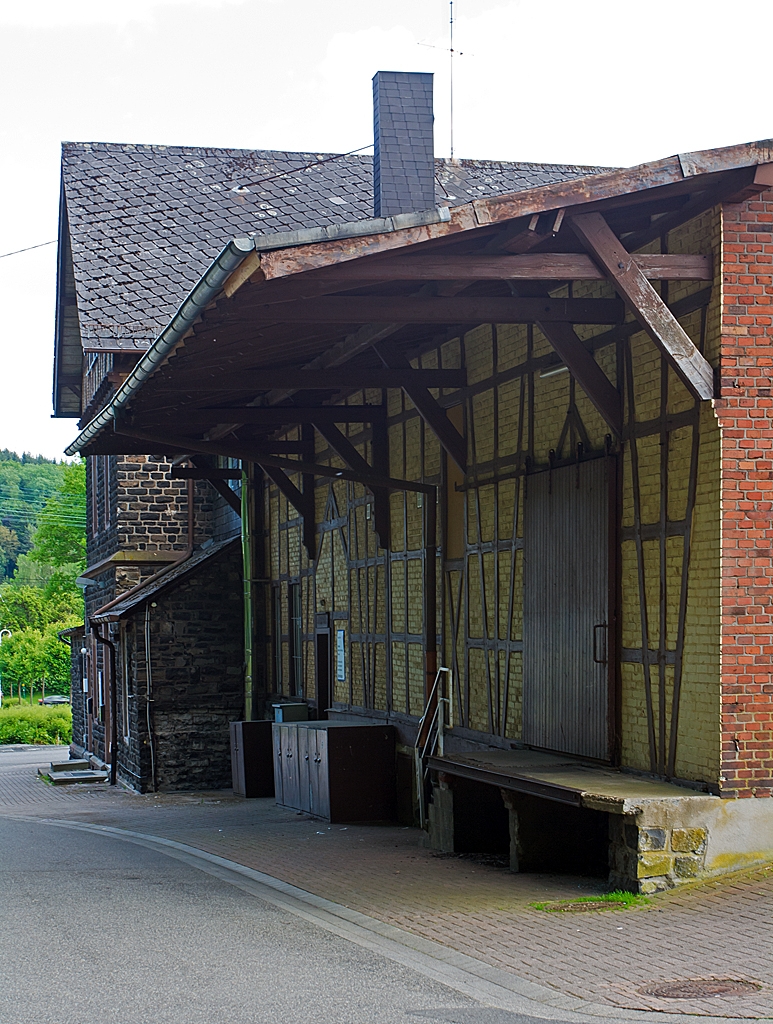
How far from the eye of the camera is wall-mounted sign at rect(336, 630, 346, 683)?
1816 centimetres

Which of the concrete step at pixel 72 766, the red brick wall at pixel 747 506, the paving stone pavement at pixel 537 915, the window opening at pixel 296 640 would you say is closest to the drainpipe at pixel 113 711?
the concrete step at pixel 72 766

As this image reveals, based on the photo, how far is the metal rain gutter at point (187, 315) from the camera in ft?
27.9

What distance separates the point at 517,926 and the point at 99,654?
71.4 ft

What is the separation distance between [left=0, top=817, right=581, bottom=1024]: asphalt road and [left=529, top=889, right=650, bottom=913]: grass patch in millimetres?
1572

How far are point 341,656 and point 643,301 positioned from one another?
1005 cm

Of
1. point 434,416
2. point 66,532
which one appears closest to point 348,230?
point 434,416

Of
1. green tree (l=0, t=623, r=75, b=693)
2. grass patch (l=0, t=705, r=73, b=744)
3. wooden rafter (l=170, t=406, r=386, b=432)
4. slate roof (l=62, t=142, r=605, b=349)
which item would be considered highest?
slate roof (l=62, t=142, r=605, b=349)

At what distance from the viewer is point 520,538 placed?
1247 centimetres

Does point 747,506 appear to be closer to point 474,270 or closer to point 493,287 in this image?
point 474,270

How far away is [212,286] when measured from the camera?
902 cm

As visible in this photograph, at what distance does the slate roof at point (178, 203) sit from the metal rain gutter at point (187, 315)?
7930mm

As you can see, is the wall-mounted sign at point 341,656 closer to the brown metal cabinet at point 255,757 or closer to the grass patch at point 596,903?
the brown metal cabinet at point 255,757

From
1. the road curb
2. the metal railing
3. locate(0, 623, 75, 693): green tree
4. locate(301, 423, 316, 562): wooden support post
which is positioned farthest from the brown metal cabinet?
Answer: locate(0, 623, 75, 693): green tree

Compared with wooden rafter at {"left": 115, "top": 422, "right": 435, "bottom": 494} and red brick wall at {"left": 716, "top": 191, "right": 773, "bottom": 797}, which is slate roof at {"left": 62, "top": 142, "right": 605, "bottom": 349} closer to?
wooden rafter at {"left": 115, "top": 422, "right": 435, "bottom": 494}
